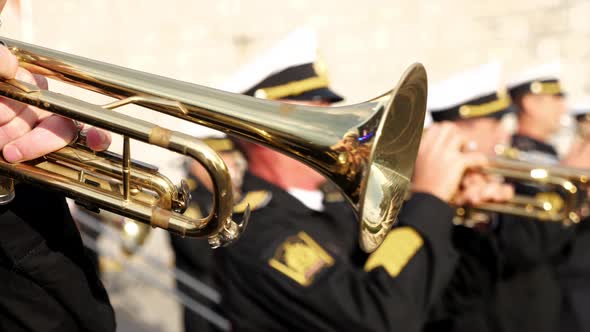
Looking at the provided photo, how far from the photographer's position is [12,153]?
1.25 metres

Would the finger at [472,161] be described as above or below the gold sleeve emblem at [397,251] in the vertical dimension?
above

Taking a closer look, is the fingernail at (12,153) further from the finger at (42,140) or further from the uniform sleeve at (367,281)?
the uniform sleeve at (367,281)

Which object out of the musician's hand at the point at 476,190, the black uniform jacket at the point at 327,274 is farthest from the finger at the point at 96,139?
the musician's hand at the point at 476,190

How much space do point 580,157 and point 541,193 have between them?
129 cm

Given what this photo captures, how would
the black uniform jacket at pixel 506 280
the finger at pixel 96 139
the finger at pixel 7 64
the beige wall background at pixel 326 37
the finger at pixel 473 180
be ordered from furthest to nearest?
1. the beige wall background at pixel 326 37
2. the black uniform jacket at pixel 506 280
3. the finger at pixel 473 180
4. the finger at pixel 96 139
5. the finger at pixel 7 64

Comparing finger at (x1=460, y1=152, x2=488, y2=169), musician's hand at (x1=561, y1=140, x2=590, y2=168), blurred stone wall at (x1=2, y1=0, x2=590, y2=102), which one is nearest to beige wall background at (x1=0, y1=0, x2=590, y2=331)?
blurred stone wall at (x1=2, y1=0, x2=590, y2=102)

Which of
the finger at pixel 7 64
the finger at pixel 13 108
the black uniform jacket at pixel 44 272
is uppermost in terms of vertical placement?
the finger at pixel 7 64

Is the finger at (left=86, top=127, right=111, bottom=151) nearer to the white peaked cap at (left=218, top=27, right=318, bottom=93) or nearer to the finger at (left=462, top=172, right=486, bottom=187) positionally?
the white peaked cap at (left=218, top=27, right=318, bottom=93)

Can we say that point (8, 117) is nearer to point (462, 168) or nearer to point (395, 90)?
point (395, 90)

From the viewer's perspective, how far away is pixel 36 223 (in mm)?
1312

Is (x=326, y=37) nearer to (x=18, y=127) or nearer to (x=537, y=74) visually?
(x=537, y=74)

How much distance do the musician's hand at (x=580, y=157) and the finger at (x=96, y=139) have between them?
353 centimetres

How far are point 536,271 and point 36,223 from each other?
8.88 feet

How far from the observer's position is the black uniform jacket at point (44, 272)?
127cm
